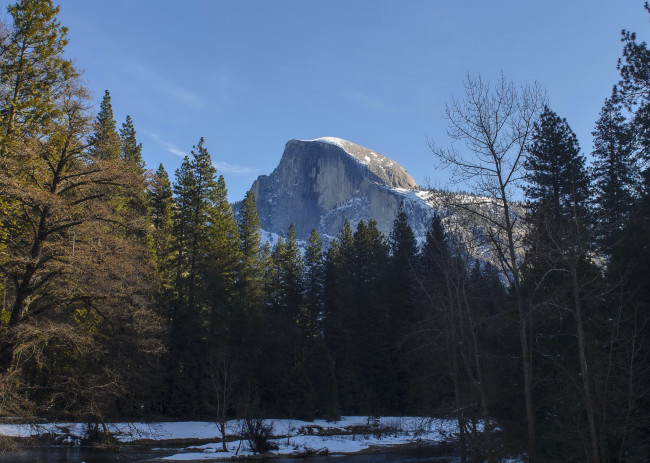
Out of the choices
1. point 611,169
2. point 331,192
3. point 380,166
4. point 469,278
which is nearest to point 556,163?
point 611,169

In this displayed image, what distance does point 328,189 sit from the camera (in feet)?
582

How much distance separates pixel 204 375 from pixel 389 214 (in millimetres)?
129305

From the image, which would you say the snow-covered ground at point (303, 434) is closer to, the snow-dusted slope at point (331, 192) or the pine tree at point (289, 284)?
the pine tree at point (289, 284)

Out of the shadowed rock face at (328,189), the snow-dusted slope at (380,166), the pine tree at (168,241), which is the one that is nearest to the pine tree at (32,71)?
the pine tree at (168,241)

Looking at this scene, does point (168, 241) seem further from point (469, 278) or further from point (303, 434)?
point (469, 278)

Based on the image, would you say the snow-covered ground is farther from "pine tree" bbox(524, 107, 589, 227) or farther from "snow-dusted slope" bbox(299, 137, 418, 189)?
"snow-dusted slope" bbox(299, 137, 418, 189)

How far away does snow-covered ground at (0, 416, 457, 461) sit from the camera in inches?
1019

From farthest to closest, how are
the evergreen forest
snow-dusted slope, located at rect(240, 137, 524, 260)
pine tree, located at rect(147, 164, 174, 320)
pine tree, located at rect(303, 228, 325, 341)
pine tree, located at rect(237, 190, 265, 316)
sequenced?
snow-dusted slope, located at rect(240, 137, 524, 260)
pine tree, located at rect(303, 228, 325, 341)
pine tree, located at rect(237, 190, 265, 316)
pine tree, located at rect(147, 164, 174, 320)
the evergreen forest

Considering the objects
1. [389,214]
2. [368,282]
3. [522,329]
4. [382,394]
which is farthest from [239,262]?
[389,214]

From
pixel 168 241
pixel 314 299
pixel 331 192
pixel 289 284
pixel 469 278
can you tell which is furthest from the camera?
pixel 331 192

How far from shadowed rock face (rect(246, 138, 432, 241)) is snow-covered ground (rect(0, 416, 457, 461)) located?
413 feet

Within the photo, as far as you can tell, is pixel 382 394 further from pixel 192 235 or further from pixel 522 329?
pixel 522 329

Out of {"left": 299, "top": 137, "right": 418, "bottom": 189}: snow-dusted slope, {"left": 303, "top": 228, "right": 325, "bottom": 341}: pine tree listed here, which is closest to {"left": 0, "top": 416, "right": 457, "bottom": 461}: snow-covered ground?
{"left": 303, "top": 228, "right": 325, "bottom": 341}: pine tree

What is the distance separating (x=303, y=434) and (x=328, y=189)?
149 meters
